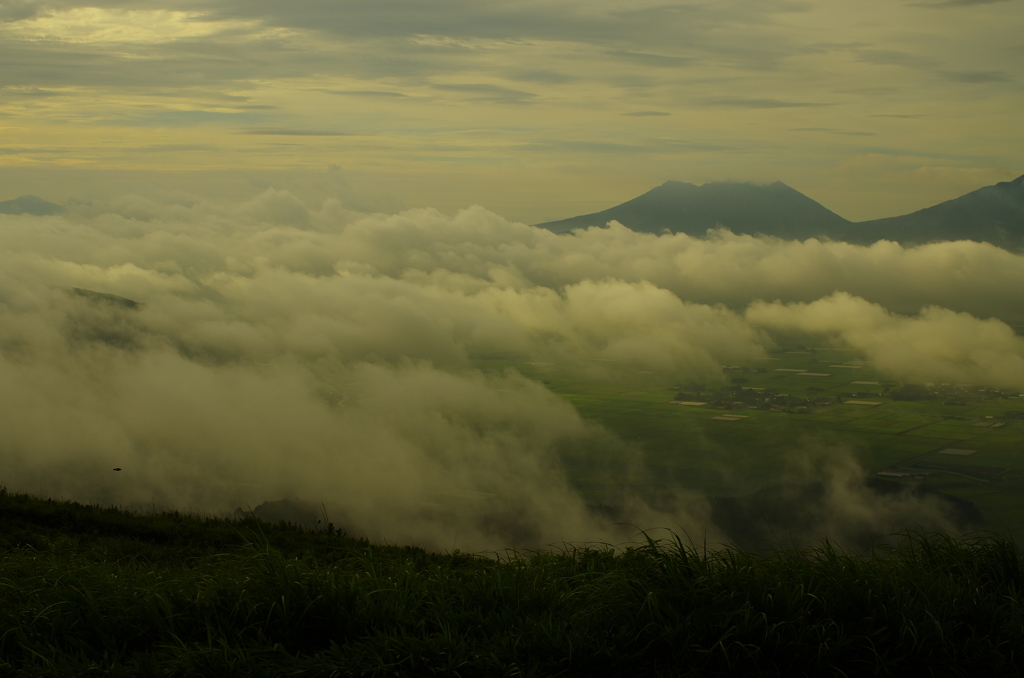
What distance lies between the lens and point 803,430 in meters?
97.4

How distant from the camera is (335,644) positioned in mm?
4883

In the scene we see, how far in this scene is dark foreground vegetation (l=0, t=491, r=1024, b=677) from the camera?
186 inches

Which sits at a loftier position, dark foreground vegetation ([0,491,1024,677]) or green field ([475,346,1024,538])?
dark foreground vegetation ([0,491,1024,677])

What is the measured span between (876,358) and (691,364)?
4046 centimetres

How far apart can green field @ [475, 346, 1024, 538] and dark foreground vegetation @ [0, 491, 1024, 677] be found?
45.3 metres

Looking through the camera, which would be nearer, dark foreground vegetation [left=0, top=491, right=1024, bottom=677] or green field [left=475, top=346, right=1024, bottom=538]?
dark foreground vegetation [left=0, top=491, right=1024, bottom=677]

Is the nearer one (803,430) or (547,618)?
(547,618)

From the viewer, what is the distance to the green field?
69.8 m

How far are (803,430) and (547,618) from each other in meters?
100

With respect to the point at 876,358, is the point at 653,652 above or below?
above

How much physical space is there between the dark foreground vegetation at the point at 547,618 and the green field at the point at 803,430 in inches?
1785

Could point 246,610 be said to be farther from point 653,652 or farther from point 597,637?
point 653,652

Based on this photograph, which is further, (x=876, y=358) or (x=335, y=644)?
(x=876, y=358)

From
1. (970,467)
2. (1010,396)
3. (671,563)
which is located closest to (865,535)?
(671,563)
